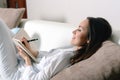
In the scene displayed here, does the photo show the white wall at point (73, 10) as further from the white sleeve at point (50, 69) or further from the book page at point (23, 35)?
the white sleeve at point (50, 69)

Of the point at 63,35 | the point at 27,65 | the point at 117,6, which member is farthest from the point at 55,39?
the point at 117,6

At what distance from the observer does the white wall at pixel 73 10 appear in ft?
6.18

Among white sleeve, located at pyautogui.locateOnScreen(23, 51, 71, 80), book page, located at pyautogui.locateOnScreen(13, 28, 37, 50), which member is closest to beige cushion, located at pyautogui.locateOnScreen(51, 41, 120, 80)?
white sleeve, located at pyautogui.locateOnScreen(23, 51, 71, 80)

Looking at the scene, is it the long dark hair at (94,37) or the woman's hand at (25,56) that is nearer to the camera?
the long dark hair at (94,37)

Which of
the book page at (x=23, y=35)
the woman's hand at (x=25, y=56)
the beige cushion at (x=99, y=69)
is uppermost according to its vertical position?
the beige cushion at (x=99, y=69)

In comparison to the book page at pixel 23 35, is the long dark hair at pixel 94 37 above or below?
above

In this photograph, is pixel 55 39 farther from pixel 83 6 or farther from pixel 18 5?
pixel 18 5

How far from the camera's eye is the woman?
146 cm

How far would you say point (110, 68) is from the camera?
49.6 inches

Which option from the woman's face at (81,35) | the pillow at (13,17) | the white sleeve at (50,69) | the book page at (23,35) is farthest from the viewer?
the pillow at (13,17)

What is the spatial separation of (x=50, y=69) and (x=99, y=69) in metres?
0.33

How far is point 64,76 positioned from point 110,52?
12.1 inches

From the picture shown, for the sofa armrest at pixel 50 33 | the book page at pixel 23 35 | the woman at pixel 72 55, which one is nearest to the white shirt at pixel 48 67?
the woman at pixel 72 55

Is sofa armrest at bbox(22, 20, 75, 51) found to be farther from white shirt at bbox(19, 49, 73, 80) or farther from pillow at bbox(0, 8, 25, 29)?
white shirt at bbox(19, 49, 73, 80)
